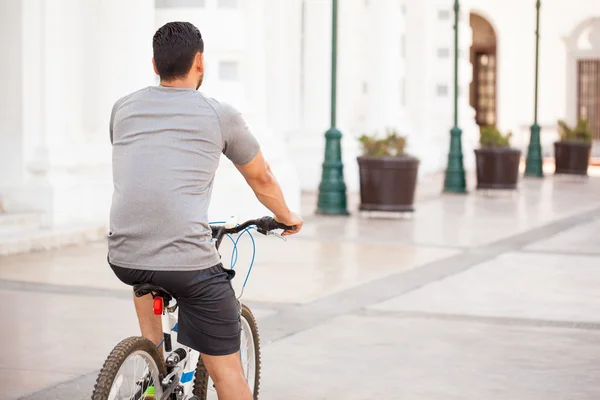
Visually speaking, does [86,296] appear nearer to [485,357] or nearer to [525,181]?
[485,357]

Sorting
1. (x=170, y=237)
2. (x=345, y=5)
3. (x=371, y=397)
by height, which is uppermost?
(x=345, y=5)

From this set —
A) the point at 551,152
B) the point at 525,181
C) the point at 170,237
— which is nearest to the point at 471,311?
the point at 170,237

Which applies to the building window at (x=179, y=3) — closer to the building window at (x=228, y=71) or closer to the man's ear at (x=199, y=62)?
the building window at (x=228, y=71)

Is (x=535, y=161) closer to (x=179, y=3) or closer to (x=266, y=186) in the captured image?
(x=179, y=3)

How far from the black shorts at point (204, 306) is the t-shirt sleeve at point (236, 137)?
0.39m

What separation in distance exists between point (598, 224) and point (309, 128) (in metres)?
6.26

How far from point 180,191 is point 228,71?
34.9ft

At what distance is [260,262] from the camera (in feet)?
39.0

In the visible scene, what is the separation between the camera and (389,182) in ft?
54.7

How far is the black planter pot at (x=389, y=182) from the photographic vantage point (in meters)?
16.7

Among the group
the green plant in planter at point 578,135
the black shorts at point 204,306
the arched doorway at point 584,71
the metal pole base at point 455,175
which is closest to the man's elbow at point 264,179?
the black shorts at point 204,306

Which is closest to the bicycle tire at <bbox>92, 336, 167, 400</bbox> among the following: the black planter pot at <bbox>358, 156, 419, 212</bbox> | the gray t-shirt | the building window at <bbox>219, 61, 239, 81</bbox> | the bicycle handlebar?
the gray t-shirt

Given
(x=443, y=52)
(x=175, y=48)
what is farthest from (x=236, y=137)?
(x=443, y=52)

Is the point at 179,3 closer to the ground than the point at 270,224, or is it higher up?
higher up
